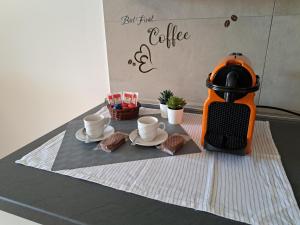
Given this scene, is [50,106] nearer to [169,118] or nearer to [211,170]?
[169,118]

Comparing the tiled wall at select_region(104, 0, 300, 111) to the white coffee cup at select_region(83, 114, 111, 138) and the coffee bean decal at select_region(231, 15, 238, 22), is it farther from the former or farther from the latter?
the white coffee cup at select_region(83, 114, 111, 138)

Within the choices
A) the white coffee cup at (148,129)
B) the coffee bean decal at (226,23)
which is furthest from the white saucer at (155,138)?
Answer: the coffee bean decal at (226,23)

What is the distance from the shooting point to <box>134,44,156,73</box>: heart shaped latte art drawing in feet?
3.40

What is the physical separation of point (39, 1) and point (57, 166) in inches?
39.2

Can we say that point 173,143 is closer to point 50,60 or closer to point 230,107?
point 230,107

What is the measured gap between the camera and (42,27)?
1.23 m

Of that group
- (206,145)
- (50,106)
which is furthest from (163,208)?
(50,106)

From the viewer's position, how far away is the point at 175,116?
86 cm

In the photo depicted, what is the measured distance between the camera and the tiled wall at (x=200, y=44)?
84 centimetres

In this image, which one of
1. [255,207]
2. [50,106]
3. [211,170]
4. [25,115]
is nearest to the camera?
[255,207]

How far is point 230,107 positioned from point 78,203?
0.49 meters

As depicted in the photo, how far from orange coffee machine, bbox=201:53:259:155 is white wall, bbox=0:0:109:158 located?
69cm

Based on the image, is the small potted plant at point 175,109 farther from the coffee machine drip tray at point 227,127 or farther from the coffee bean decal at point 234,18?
the coffee bean decal at point 234,18

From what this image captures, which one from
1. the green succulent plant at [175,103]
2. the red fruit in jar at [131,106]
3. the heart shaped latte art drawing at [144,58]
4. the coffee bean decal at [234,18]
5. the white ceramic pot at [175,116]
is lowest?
the white ceramic pot at [175,116]
